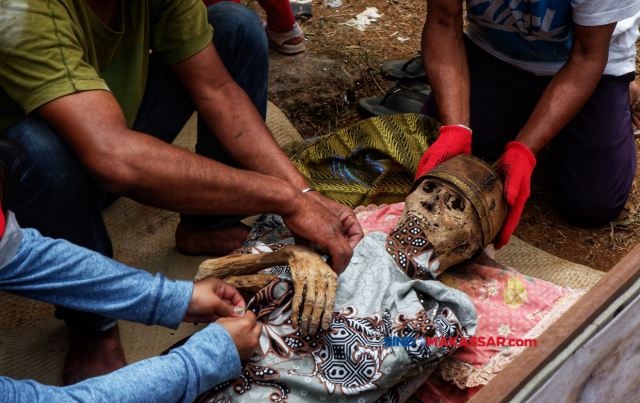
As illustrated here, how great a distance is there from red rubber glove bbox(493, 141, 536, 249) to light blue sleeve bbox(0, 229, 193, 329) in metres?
1.24

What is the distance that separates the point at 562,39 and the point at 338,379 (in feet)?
6.24

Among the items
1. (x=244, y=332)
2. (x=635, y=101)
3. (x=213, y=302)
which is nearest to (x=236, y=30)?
(x=213, y=302)

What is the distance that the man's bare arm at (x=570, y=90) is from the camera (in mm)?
2160

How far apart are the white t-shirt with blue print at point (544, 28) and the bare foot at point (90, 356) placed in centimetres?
213

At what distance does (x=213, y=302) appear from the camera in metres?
1.40

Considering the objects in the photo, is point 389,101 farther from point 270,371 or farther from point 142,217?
point 270,371

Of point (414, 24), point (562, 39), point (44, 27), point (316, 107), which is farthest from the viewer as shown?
point (414, 24)

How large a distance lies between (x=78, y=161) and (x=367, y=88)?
2588mm

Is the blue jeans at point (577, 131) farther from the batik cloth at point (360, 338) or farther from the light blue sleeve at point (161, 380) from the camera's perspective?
the light blue sleeve at point (161, 380)

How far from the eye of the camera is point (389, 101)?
3.24 m

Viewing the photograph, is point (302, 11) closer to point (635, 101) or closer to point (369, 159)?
point (369, 159)

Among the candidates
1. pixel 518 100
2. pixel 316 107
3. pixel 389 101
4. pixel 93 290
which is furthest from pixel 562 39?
pixel 93 290

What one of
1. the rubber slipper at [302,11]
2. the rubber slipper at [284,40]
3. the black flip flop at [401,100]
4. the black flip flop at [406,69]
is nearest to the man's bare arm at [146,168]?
the black flip flop at [401,100]

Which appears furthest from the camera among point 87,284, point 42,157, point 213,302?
point 42,157
